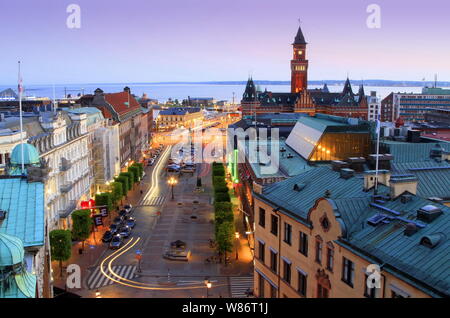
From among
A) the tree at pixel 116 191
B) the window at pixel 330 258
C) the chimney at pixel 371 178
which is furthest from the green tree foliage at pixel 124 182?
the window at pixel 330 258

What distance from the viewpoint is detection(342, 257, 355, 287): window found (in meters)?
22.5

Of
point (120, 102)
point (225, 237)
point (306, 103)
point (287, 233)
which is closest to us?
point (287, 233)

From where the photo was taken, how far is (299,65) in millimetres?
181500

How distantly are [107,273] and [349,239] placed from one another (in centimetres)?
3499

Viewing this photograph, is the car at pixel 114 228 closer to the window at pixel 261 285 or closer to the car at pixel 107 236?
the car at pixel 107 236

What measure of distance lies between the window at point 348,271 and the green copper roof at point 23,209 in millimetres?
15120

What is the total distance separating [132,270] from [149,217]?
2194cm

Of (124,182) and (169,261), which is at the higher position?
(124,182)

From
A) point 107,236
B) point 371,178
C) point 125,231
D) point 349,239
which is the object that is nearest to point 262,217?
point 371,178

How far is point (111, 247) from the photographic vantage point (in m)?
59.3

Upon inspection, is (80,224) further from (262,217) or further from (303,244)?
(303,244)

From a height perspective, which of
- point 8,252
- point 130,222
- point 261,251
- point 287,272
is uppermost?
point 8,252
